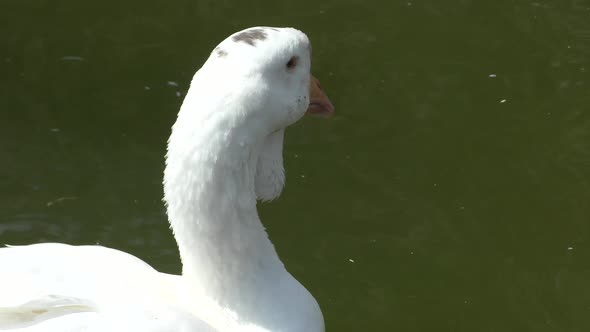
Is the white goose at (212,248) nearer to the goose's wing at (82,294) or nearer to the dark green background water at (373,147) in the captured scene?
the goose's wing at (82,294)

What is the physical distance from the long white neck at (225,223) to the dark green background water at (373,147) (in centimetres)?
109

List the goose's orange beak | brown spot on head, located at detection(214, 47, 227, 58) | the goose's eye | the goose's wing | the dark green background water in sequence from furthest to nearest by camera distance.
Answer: the dark green background water, the goose's orange beak, the goose's eye, brown spot on head, located at detection(214, 47, 227, 58), the goose's wing

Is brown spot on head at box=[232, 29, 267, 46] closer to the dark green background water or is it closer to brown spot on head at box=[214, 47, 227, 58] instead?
brown spot on head at box=[214, 47, 227, 58]

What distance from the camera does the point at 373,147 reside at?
5688 millimetres

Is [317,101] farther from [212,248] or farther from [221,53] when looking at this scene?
[212,248]

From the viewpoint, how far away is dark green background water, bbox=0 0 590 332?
15.8 ft

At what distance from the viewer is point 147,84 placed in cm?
614

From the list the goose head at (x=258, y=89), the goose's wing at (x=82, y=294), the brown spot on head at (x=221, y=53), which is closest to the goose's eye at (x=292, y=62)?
the goose head at (x=258, y=89)

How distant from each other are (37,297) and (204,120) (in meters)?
0.75

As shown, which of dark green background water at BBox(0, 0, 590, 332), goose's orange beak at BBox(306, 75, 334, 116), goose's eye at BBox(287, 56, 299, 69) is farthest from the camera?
dark green background water at BBox(0, 0, 590, 332)

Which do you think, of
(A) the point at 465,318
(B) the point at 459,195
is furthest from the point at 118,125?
(A) the point at 465,318

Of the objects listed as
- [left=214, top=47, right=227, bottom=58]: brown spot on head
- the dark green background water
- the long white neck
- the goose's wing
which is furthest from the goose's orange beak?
the dark green background water

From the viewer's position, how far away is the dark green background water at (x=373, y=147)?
190 inches

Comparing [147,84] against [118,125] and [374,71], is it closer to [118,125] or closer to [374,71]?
[118,125]
